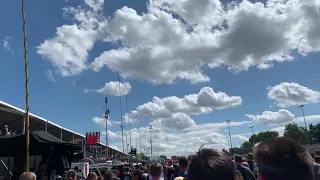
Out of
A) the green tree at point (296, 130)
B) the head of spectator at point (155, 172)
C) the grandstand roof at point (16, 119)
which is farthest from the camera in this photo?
the green tree at point (296, 130)

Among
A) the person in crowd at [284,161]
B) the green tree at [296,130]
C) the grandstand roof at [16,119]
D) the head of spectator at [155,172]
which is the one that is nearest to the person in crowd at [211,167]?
the person in crowd at [284,161]

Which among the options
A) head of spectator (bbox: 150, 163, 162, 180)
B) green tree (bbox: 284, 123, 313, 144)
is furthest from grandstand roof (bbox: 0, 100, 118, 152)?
green tree (bbox: 284, 123, 313, 144)

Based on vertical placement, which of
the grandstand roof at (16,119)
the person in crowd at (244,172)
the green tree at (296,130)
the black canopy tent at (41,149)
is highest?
the green tree at (296,130)

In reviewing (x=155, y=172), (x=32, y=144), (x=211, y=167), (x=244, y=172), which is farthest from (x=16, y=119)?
(x=211, y=167)

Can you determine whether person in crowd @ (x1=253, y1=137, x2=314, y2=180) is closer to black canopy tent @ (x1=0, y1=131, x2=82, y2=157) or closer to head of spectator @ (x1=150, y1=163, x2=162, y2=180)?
head of spectator @ (x1=150, y1=163, x2=162, y2=180)

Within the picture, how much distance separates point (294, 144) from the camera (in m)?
2.00

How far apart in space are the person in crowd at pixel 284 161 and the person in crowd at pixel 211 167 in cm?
18

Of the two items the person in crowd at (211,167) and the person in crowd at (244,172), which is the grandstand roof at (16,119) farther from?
the person in crowd at (211,167)

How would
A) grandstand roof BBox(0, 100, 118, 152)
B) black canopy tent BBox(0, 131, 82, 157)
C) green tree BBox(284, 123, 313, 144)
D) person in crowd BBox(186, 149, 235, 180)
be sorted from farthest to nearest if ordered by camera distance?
green tree BBox(284, 123, 313, 144)
grandstand roof BBox(0, 100, 118, 152)
black canopy tent BBox(0, 131, 82, 157)
person in crowd BBox(186, 149, 235, 180)

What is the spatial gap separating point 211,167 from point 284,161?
0.41 m

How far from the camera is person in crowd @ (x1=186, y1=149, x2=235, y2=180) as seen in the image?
186cm

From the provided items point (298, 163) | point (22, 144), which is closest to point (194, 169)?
point (298, 163)

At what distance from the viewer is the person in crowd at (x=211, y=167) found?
6.11 feet

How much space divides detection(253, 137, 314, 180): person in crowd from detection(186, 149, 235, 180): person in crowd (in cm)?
18
